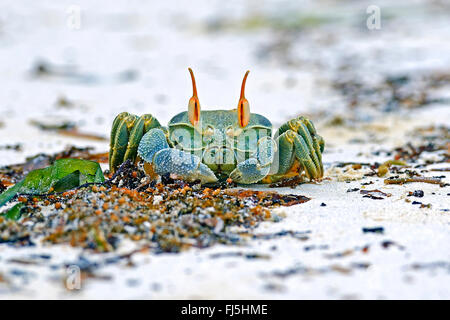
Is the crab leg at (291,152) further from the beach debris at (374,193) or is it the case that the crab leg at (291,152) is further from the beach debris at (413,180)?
the beach debris at (413,180)

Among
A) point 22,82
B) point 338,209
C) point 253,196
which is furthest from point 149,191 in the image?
point 22,82

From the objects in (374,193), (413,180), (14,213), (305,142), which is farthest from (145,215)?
(413,180)

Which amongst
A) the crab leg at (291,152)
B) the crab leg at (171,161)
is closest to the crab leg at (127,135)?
the crab leg at (171,161)

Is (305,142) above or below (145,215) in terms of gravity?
above

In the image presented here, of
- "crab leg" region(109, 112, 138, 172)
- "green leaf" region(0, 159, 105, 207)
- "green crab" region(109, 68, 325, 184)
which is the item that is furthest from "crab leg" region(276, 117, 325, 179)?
"green leaf" region(0, 159, 105, 207)

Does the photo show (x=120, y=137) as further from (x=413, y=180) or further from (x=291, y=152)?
(x=413, y=180)
